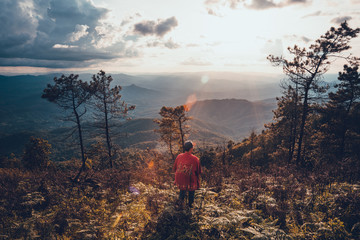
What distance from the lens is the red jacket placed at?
5473 mm

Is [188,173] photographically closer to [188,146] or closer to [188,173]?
[188,173]

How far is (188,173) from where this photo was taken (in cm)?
546

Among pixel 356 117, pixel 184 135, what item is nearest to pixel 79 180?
pixel 184 135

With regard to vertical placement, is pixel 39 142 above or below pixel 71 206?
below

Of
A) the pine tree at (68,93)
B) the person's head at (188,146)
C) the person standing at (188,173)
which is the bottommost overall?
the person standing at (188,173)

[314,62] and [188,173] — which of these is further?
[314,62]

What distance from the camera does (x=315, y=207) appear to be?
5160mm

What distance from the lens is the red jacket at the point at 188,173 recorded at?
5.47 meters

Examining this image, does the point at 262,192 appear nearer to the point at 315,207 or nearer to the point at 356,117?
the point at 315,207

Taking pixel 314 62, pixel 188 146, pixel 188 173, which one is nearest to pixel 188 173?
pixel 188 173

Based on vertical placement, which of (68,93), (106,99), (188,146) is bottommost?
(188,146)

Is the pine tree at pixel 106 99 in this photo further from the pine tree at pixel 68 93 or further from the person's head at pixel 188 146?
the person's head at pixel 188 146

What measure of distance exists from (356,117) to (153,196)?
1086 inches

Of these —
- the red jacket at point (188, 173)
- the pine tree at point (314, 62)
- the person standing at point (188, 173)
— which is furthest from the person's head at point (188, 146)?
the pine tree at point (314, 62)
